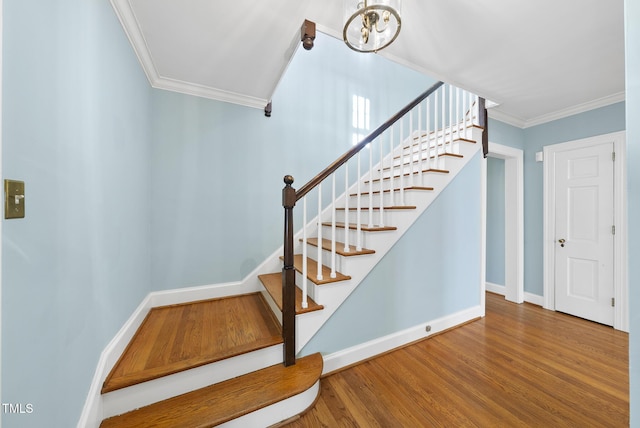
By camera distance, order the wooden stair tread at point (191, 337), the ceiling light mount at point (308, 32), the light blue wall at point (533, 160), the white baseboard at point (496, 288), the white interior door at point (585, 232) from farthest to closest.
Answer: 1. the white baseboard at point (496, 288)
2. the light blue wall at point (533, 160)
3. the white interior door at point (585, 232)
4. the ceiling light mount at point (308, 32)
5. the wooden stair tread at point (191, 337)

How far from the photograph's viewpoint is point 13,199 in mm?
658

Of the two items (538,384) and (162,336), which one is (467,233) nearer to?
(538,384)

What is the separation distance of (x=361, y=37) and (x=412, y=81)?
3186 mm

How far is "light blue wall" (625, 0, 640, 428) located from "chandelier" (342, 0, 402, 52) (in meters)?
0.69

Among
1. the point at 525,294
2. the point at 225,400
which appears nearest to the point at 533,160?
the point at 525,294

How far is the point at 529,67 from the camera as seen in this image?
79.0 inches

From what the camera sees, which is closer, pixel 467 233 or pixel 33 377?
pixel 33 377

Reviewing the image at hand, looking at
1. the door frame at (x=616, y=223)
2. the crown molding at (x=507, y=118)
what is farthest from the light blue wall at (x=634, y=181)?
the door frame at (x=616, y=223)

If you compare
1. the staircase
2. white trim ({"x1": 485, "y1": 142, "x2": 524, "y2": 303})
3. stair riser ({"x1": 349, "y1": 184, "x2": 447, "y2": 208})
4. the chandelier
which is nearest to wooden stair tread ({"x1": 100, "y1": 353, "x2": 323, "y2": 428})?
the staircase

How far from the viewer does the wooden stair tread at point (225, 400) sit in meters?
1.21

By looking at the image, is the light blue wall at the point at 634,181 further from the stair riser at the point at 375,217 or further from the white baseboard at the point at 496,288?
the white baseboard at the point at 496,288

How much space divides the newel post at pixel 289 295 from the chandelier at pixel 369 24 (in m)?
0.84

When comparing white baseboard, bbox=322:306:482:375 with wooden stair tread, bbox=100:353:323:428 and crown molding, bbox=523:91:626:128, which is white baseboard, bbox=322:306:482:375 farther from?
crown molding, bbox=523:91:626:128

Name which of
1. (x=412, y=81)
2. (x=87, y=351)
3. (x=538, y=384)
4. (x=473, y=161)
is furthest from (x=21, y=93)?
(x=412, y=81)
